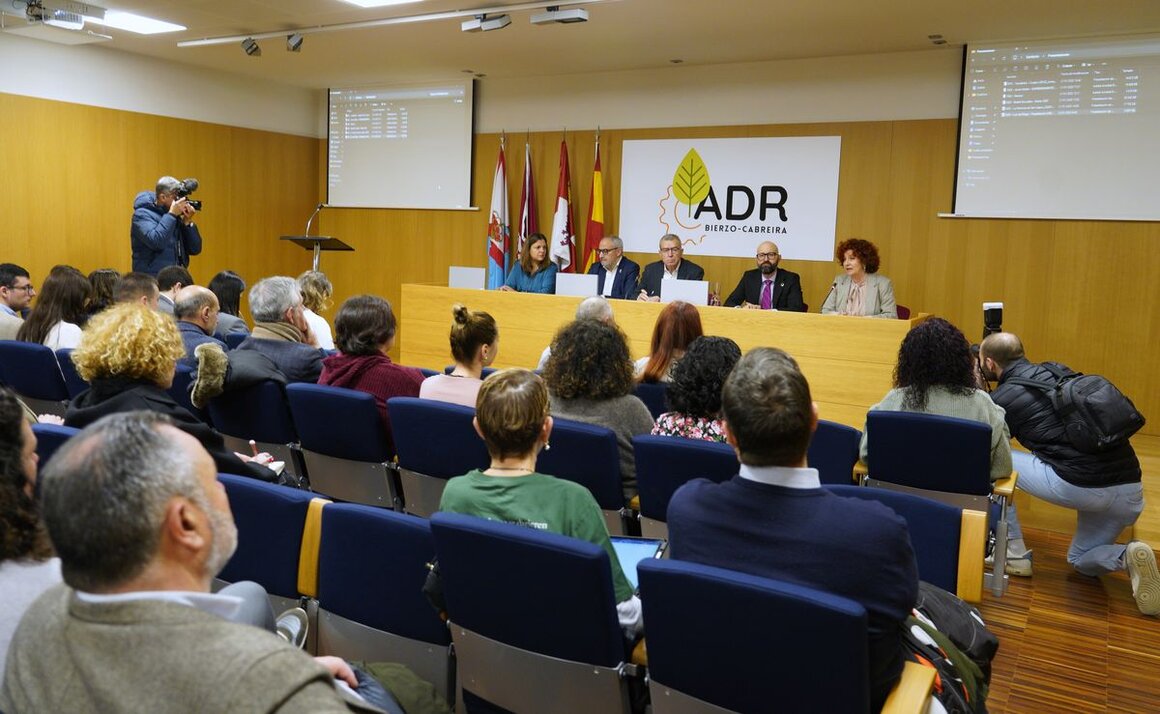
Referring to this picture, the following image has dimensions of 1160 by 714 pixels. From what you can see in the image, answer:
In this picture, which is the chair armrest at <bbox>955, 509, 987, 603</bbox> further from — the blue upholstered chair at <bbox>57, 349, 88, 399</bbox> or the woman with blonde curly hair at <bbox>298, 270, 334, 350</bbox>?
the woman with blonde curly hair at <bbox>298, 270, 334, 350</bbox>

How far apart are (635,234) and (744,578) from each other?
7.92m

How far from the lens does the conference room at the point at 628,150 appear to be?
6902mm

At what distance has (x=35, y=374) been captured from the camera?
14.7 feet

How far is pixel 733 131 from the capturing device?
8758mm

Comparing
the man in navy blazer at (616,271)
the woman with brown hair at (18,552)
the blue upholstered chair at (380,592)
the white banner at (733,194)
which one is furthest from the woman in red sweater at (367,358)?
the white banner at (733,194)

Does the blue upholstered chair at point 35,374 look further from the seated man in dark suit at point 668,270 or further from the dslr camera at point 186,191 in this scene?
the seated man in dark suit at point 668,270

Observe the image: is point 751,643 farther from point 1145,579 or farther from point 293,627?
point 1145,579

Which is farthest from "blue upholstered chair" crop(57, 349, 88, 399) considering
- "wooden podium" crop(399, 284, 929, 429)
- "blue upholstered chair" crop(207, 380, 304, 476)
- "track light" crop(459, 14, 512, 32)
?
"track light" crop(459, 14, 512, 32)

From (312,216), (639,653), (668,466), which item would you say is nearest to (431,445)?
(668,466)

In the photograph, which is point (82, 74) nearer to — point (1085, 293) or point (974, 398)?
point (974, 398)

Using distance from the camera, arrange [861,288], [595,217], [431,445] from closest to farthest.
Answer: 1. [431,445]
2. [861,288]
3. [595,217]

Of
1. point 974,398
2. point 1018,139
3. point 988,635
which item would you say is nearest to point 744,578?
point 988,635

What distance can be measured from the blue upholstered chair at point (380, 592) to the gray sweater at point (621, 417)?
4.27ft

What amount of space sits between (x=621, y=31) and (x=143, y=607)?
7155 millimetres
